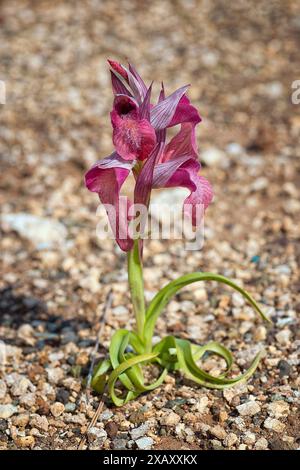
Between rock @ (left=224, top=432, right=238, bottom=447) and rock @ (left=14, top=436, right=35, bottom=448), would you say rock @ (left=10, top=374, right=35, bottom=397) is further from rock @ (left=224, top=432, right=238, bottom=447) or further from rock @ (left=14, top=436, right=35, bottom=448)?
rock @ (left=224, top=432, right=238, bottom=447)

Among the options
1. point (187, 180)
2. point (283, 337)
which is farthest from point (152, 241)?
point (187, 180)

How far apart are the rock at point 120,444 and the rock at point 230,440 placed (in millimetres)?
279

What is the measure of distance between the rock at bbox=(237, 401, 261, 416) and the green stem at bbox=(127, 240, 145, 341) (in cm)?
37

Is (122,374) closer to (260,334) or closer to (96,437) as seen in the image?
(96,437)

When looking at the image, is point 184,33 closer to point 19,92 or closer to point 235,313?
point 19,92

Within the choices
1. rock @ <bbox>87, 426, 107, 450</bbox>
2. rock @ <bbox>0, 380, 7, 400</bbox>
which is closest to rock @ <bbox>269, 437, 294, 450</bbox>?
rock @ <bbox>87, 426, 107, 450</bbox>

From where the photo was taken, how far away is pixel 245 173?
3.48 metres

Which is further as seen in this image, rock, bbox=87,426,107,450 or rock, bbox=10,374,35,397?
rock, bbox=10,374,35,397

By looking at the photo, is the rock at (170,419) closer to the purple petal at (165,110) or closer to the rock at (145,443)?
the rock at (145,443)

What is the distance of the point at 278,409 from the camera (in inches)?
77.2

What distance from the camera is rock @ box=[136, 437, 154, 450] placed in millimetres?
1878

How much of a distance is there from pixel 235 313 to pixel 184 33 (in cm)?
267

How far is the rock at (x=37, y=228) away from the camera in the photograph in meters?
3.06
